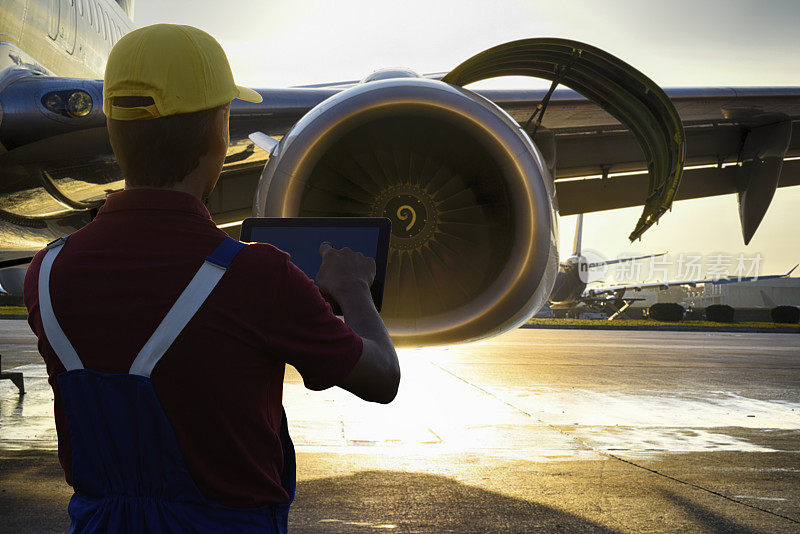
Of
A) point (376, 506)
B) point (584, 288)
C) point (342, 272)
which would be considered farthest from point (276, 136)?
point (584, 288)

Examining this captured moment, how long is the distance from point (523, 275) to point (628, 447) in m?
1.75

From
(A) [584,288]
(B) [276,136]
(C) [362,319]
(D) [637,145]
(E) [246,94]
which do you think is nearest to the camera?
(C) [362,319]

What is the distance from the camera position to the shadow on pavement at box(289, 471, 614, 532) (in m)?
2.98

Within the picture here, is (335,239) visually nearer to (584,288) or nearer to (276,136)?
(276,136)

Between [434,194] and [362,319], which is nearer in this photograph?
[362,319]

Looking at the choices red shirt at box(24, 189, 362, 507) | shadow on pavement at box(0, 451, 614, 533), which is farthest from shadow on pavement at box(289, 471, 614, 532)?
red shirt at box(24, 189, 362, 507)

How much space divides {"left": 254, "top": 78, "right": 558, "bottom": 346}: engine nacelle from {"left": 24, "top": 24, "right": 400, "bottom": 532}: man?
97.6 inches

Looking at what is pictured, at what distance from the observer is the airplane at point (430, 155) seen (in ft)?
11.8

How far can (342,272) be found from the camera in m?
1.16

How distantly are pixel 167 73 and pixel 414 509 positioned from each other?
2.56 meters

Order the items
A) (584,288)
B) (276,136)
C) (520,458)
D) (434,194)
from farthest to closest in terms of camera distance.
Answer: (584,288), (276,136), (520,458), (434,194)

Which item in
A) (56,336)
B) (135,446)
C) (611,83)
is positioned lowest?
(135,446)

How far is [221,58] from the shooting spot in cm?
109

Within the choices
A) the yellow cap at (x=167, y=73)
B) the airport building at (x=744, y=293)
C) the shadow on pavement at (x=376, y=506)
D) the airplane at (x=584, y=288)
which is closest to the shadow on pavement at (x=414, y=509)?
the shadow on pavement at (x=376, y=506)
